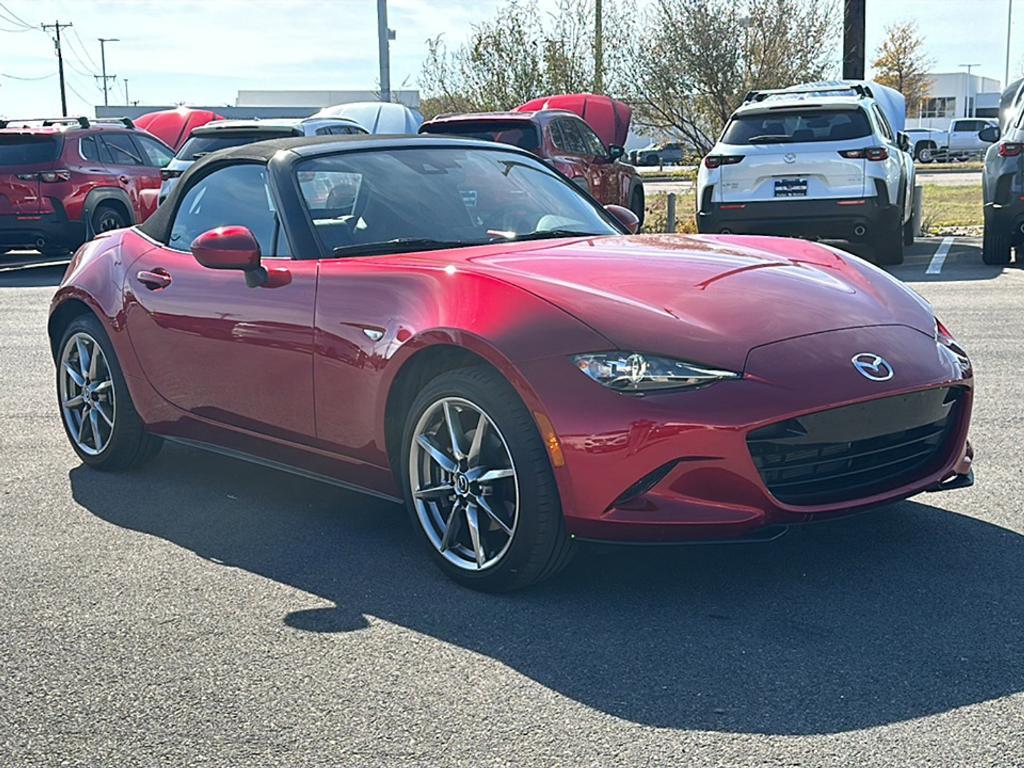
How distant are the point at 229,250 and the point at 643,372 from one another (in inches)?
71.1

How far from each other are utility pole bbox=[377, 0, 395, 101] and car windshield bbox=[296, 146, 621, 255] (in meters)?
24.0

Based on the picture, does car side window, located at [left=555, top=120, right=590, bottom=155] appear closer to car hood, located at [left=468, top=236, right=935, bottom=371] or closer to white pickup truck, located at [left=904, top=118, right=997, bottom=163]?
car hood, located at [left=468, top=236, right=935, bottom=371]

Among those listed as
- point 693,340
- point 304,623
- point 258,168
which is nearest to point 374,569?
point 304,623

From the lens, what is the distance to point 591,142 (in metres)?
17.1

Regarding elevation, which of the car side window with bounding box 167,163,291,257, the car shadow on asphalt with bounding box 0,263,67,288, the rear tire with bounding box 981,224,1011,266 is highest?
the car side window with bounding box 167,163,291,257

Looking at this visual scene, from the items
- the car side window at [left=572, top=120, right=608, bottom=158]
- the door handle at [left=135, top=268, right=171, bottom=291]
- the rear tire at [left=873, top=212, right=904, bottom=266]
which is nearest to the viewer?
the door handle at [left=135, top=268, right=171, bottom=291]

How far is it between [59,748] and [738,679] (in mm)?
1697

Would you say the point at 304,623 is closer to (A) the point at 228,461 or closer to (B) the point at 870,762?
(B) the point at 870,762

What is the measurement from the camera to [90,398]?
6238mm

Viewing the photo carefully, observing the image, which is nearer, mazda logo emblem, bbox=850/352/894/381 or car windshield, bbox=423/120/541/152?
mazda logo emblem, bbox=850/352/894/381

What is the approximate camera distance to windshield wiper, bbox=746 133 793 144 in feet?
45.3

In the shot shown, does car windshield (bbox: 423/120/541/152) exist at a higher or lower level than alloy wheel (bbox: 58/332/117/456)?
higher

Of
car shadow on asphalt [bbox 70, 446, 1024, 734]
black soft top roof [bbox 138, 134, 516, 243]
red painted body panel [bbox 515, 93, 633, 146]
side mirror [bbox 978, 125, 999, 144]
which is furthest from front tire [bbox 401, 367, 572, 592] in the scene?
red painted body panel [bbox 515, 93, 633, 146]

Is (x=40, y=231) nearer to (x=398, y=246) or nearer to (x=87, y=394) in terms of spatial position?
(x=87, y=394)
